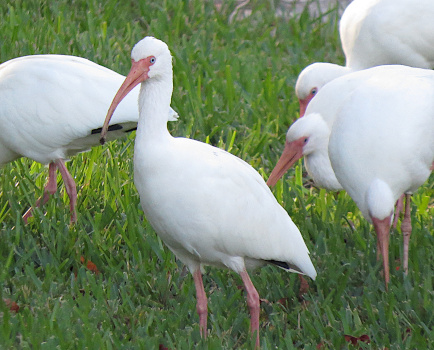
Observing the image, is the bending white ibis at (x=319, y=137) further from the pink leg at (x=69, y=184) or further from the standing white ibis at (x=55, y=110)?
the pink leg at (x=69, y=184)

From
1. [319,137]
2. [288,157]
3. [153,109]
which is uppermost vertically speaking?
[153,109]

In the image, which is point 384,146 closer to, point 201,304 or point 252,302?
point 252,302

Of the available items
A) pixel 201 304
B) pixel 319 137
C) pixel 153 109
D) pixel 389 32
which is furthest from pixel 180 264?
pixel 389 32

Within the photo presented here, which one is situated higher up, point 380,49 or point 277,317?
point 380,49

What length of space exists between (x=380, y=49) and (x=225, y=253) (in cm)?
336

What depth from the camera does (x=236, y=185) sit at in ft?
12.6

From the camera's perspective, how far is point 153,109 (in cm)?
377

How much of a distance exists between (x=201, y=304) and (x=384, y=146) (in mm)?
1299

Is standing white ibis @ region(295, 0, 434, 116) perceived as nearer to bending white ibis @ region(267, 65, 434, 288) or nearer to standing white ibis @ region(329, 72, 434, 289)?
bending white ibis @ region(267, 65, 434, 288)

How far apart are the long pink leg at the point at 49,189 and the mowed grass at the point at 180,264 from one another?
0.21 feet

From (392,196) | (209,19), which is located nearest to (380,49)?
(209,19)

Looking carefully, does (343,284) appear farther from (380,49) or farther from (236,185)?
(380,49)

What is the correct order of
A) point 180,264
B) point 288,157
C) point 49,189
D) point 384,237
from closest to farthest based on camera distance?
point 384,237, point 180,264, point 49,189, point 288,157

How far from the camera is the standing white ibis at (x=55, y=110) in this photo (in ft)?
15.8
